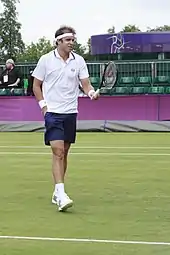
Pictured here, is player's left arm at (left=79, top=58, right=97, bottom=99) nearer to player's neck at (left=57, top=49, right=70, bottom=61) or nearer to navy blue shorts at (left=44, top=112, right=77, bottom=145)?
player's neck at (left=57, top=49, right=70, bottom=61)

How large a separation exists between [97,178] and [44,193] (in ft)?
5.27

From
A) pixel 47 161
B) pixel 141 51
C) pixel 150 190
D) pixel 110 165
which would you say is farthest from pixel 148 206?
pixel 141 51

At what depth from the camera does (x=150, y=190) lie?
9.43 metres

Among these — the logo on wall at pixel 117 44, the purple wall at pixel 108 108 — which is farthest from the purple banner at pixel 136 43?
the purple wall at pixel 108 108

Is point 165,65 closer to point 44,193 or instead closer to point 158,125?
point 158,125

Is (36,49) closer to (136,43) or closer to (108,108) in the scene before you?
(136,43)

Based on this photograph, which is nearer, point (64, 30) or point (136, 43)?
point (64, 30)

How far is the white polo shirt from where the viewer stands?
27.5ft

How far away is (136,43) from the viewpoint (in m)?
54.7

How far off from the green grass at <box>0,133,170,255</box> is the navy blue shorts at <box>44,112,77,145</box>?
2.49 feet

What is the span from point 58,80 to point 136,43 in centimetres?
4679

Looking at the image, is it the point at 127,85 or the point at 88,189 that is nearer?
the point at 88,189

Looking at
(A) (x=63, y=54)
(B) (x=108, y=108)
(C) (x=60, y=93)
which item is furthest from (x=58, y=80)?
(B) (x=108, y=108)

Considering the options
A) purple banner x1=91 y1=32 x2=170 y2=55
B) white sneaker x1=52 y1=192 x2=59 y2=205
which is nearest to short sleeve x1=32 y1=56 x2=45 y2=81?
white sneaker x1=52 y1=192 x2=59 y2=205
